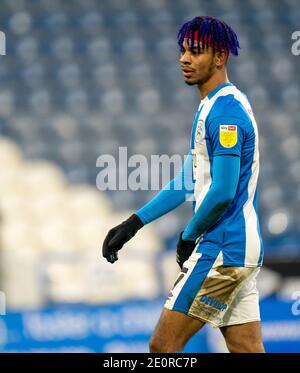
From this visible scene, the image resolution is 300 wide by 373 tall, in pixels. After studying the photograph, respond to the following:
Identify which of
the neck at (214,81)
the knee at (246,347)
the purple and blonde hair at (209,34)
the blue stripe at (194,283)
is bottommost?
the knee at (246,347)

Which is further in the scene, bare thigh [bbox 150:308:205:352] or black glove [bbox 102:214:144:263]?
black glove [bbox 102:214:144:263]

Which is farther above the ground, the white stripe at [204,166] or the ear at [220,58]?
the ear at [220,58]

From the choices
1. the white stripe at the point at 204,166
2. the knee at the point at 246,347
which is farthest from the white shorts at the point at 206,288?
the white stripe at the point at 204,166

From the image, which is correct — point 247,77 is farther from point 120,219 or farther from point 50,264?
point 50,264

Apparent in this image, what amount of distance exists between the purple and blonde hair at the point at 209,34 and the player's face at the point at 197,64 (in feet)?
0.07

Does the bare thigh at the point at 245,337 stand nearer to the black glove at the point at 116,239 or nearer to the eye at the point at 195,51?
the black glove at the point at 116,239

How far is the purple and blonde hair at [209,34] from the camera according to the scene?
3.60 m

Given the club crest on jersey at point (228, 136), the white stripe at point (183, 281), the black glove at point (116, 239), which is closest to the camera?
the club crest on jersey at point (228, 136)

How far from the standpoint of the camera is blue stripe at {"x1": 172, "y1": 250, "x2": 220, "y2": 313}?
3537 millimetres

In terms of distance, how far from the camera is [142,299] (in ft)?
23.0

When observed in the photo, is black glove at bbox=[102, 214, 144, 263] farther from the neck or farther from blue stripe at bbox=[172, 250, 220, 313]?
the neck

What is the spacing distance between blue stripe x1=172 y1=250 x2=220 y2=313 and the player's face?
0.68 m

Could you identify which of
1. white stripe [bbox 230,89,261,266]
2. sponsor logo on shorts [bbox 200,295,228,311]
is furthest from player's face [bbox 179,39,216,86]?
sponsor logo on shorts [bbox 200,295,228,311]

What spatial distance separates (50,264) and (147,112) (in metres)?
2.05
